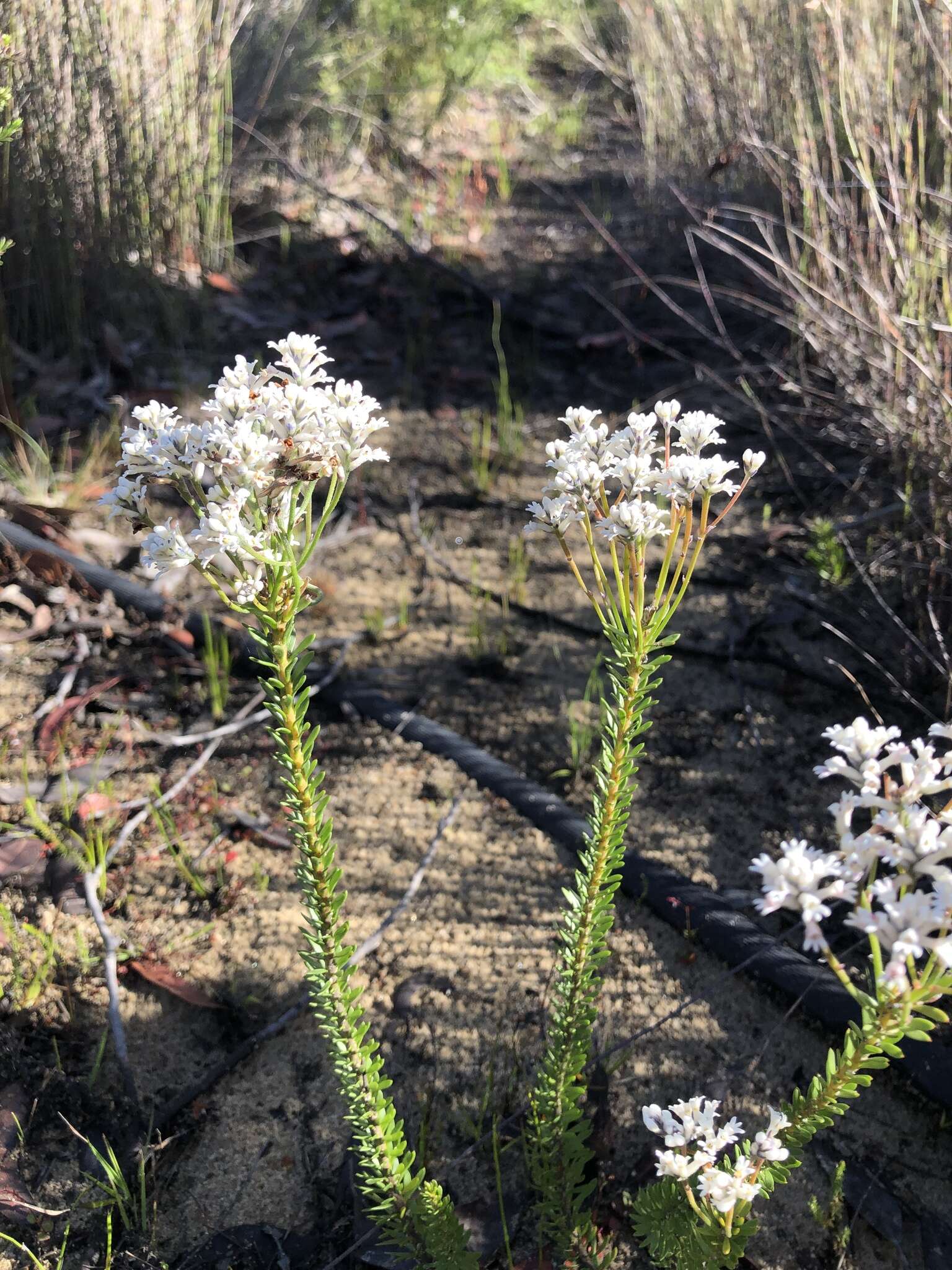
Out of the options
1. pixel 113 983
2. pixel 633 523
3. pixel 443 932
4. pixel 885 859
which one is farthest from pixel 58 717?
pixel 885 859

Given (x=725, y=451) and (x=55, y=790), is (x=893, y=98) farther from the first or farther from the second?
(x=55, y=790)

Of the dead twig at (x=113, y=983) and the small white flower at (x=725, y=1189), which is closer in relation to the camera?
the small white flower at (x=725, y=1189)

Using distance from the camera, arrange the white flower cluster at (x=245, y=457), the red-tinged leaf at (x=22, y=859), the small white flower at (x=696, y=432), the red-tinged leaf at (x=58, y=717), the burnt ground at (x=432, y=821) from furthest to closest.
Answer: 1. the red-tinged leaf at (x=58, y=717)
2. the red-tinged leaf at (x=22, y=859)
3. the burnt ground at (x=432, y=821)
4. the small white flower at (x=696, y=432)
5. the white flower cluster at (x=245, y=457)

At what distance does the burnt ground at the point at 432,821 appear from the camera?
1668 millimetres

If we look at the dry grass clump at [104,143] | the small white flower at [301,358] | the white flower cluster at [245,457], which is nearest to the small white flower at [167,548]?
the white flower cluster at [245,457]

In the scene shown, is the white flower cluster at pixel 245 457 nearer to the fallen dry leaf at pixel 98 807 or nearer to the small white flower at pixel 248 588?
the small white flower at pixel 248 588

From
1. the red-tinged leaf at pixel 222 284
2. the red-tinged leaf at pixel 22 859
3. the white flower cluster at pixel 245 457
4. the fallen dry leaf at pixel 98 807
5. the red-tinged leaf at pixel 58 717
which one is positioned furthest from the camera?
the red-tinged leaf at pixel 222 284

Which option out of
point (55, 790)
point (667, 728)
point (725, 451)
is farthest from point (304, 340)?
point (725, 451)

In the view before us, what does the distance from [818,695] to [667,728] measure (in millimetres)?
429

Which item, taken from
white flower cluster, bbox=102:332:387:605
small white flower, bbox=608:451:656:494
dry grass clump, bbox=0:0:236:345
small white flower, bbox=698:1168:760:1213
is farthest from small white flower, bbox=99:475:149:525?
dry grass clump, bbox=0:0:236:345

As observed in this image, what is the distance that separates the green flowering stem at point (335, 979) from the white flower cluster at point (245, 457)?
0.08m

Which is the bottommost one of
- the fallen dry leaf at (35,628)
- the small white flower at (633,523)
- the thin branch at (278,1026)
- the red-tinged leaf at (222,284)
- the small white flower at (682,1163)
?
the thin branch at (278,1026)

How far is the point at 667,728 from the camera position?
99.6 inches

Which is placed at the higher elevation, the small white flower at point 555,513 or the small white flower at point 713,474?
the small white flower at point 713,474
